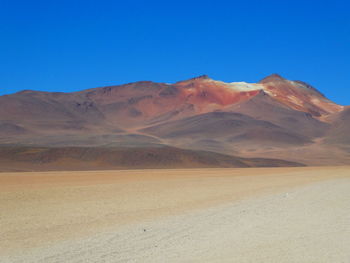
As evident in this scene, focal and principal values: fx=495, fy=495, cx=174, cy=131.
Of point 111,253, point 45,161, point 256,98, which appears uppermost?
point 256,98

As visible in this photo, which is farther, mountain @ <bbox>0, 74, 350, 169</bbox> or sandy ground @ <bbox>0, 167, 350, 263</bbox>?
mountain @ <bbox>0, 74, 350, 169</bbox>

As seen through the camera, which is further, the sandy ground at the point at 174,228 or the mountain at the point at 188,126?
the mountain at the point at 188,126

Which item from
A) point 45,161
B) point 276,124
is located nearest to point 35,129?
point 276,124

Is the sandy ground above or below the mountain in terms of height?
below

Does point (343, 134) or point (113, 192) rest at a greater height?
point (343, 134)

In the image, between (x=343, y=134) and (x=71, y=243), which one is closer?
(x=71, y=243)

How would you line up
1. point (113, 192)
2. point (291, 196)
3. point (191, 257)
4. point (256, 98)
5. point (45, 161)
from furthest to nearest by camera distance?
1. point (256, 98)
2. point (45, 161)
3. point (113, 192)
4. point (291, 196)
5. point (191, 257)

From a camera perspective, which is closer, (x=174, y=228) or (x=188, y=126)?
(x=174, y=228)

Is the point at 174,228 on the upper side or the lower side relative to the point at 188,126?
lower

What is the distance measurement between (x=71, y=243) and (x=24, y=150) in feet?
205

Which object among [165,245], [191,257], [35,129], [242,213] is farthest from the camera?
[35,129]

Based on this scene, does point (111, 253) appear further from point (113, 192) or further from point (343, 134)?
point (343, 134)

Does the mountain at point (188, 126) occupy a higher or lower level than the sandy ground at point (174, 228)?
higher

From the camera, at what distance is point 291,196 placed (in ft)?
72.7
